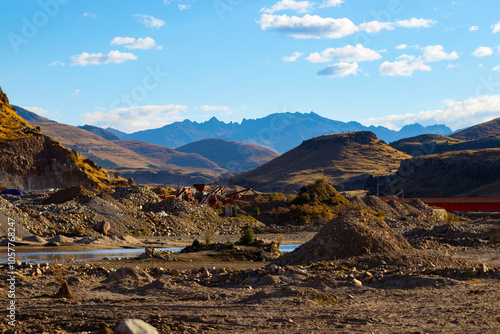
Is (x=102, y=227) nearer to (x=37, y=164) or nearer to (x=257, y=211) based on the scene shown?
(x=257, y=211)

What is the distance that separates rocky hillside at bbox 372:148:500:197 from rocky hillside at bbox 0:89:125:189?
73.8 metres

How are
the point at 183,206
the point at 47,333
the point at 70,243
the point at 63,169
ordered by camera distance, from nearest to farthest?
1. the point at 47,333
2. the point at 70,243
3. the point at 183,206
4. the point at 63,169

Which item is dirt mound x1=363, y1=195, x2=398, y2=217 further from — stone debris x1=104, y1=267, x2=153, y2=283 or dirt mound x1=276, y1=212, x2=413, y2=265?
stone debris x1=104, y1=267, x2=153, y2=283

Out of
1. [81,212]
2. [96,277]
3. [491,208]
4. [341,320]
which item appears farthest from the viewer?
[491,208]

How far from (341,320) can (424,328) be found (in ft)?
5.28

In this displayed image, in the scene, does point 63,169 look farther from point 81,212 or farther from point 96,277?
point 96,277

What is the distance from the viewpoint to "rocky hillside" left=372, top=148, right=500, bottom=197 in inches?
5212

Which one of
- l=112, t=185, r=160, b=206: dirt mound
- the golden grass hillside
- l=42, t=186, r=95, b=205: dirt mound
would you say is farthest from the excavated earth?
the golden grass hillside

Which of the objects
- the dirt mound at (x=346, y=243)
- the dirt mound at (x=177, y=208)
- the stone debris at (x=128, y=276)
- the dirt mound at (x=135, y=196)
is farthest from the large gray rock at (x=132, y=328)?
the dirt mound at (x=135, y=196)

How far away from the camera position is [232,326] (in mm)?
11070

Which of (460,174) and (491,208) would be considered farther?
(460,174)

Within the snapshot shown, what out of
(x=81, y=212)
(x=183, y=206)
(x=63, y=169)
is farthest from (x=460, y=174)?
(x=81, y=212)

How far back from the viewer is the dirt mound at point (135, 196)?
5378 centimetres

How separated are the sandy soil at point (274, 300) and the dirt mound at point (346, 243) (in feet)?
5.38
